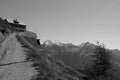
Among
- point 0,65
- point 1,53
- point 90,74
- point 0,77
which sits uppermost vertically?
point 1,53

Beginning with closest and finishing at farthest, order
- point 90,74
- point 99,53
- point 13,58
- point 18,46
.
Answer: point 13,58 < point 18,46 < point 90,74 < point 99,53

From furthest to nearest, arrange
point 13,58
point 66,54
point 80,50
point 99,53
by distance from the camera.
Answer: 1. point 80,50
2. point 66,54
3. point 99,53
4. point 13,58

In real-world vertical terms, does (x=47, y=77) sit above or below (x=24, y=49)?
below

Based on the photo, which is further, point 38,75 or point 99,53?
point 99,53

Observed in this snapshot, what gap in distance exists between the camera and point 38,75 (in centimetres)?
1059

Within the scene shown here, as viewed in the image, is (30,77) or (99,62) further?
(99,62)

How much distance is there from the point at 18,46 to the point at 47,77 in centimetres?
694

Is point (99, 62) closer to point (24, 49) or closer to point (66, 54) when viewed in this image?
point (24, 49)

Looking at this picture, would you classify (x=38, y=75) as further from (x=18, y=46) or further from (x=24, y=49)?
(x=18, y=46)

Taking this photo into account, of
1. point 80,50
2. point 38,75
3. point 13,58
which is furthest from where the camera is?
point 80,50

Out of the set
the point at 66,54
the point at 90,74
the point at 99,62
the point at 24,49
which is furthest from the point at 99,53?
the point at 66,54

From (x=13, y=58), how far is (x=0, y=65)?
1.71 meters

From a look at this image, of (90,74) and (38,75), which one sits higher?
(38,75)

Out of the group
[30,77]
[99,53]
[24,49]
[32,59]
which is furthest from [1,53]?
[99,53]
